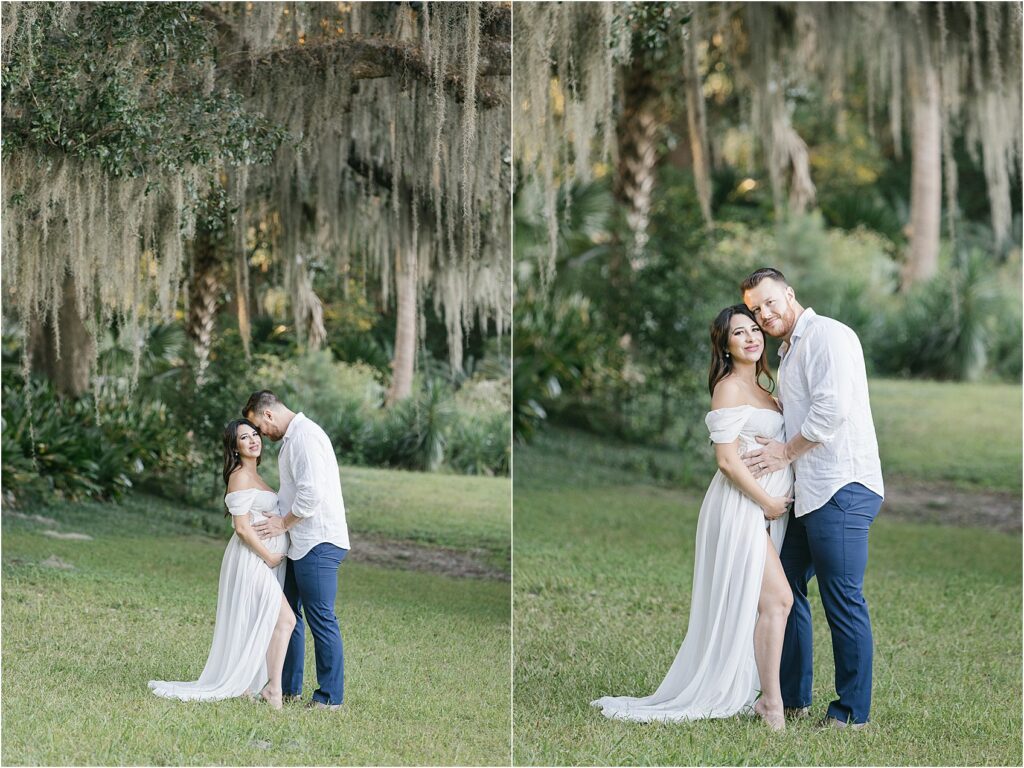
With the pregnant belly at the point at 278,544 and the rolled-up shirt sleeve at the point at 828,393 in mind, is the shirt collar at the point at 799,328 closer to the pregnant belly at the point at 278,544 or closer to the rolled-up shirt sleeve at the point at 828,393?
the rolled-up shirt sleeve at the point at 828,393

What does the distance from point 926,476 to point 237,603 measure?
6.53 meters

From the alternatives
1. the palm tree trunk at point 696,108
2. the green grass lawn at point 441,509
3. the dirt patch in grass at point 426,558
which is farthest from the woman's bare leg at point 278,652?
the palm tree trunk at point 696,108

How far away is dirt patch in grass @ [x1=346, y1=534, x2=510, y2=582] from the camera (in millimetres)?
4344

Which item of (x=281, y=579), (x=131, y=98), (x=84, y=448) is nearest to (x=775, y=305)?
(x=281, y=579)

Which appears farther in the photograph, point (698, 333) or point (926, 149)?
point (926, 149)

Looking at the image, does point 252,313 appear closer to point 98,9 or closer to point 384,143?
point 384,143

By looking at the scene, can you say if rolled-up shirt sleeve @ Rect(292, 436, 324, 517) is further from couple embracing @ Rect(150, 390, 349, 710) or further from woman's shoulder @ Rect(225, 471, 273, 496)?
woman's shoulder @ Rect(225, 471, 273, 496)

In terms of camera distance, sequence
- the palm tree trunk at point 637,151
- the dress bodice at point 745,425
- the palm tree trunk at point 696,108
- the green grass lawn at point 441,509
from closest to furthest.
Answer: the dress bodice at point 745,425 → the green grass lawn at point 441,509 → the palm tree trunk at point 696,108 → the palm tree trunk at point 637,151

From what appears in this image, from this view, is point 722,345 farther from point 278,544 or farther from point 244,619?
point 244,619

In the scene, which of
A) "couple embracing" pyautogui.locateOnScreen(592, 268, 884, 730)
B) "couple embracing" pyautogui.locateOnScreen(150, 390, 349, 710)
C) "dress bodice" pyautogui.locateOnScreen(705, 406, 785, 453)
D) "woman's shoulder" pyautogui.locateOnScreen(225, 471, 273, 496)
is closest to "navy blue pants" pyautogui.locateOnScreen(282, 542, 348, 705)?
"couple embracing" pyautogui.locateOnScreen(150, 390, 349, 710)

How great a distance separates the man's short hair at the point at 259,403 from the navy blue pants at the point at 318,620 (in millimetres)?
557

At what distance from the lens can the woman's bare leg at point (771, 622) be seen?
356 centimetres

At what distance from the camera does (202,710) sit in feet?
12.7

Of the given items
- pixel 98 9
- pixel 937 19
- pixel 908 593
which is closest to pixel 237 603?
pixel 98 9
